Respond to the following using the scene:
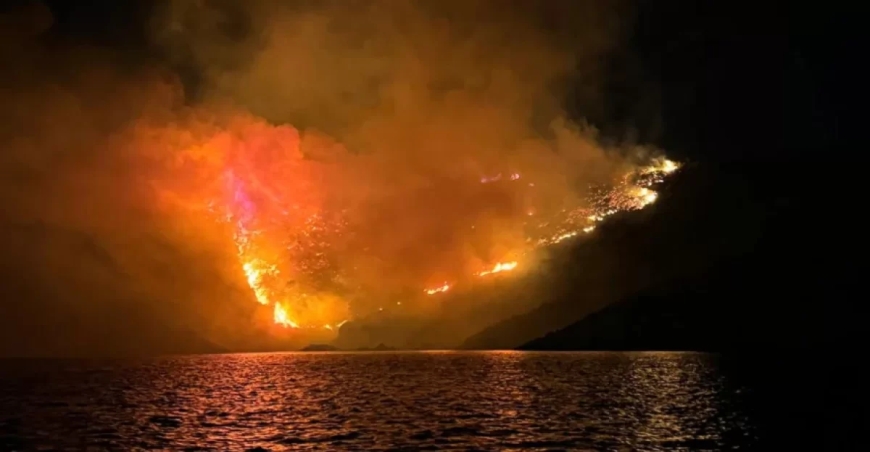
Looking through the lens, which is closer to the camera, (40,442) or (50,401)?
(40,442)

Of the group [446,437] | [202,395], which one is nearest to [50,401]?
[202,395]

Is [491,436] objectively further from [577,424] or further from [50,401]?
[50,401]

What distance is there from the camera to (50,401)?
69.8m

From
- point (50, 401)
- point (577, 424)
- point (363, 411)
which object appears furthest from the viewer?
point (50, 401)

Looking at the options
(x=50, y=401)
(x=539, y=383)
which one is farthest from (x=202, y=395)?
(x=539, y=383)

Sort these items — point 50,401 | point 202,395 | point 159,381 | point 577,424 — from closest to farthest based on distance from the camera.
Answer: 1. point 577,424
2. point 50,401
3. point 202,395
4. point 159,381

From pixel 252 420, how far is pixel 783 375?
245 ft

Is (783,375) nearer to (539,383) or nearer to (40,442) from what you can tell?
(539,383)

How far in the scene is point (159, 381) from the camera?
10388 cm

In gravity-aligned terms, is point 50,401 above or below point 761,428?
above

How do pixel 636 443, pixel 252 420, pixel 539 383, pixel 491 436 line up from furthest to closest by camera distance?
pixel 539 383 → pixel 252 420 → pixel 491 436 → pixel 636 443

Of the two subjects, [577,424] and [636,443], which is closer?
[636,443]

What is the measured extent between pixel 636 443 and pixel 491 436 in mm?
9321

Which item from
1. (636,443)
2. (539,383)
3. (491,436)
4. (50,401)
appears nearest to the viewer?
(636,443)
